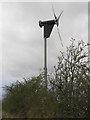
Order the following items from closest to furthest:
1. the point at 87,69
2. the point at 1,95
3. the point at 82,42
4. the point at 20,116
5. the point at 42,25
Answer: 1. the point at 87,69
2. the point at 82,42
3. the point at 20,116
4. the point at 42,25
5. the point at 1,95

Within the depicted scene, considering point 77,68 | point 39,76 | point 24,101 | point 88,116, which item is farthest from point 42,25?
point 88,116

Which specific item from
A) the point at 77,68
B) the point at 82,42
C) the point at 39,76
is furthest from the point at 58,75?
the point at 39,76

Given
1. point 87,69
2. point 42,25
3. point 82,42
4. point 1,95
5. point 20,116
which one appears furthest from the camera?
point 1,95

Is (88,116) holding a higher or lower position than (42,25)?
lower

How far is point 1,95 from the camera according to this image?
2533 centimetres

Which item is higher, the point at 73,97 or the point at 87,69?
the point at 87,69

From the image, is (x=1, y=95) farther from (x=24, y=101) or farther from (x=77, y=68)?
(x=77, y=68)

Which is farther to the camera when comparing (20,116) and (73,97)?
(20,116)

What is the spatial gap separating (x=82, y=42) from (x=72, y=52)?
2.83ft

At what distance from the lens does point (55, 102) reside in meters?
16.9

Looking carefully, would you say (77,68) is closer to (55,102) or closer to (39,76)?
(55,102)

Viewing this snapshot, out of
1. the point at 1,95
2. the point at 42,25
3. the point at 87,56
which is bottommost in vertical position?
the point at 1,95

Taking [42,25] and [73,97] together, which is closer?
[73,97]

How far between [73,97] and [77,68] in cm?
164
